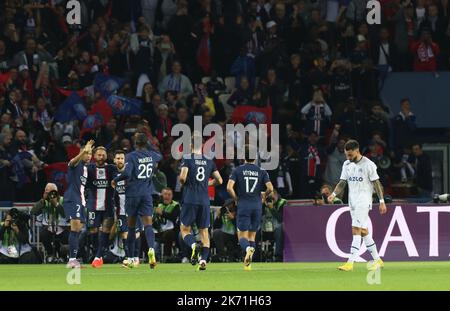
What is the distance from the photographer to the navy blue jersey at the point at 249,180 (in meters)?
23.7

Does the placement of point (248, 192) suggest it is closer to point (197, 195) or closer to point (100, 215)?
point (197, 195)

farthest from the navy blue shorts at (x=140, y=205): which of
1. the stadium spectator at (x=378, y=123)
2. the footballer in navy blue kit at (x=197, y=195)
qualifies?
the stadium spectator at (x=378, y=123)

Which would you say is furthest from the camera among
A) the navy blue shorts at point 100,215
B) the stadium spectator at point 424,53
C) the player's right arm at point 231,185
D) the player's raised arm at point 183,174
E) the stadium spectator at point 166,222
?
the stadium spectator at point 424,53

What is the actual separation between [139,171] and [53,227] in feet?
15.7

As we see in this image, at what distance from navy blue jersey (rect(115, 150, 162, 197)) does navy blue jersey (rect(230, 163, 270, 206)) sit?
1.50 metres

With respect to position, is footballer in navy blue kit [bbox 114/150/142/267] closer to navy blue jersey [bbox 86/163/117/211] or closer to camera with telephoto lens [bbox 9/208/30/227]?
navy blue jersey [bbox 86/163/117/211]

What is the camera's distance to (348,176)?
74.1ft

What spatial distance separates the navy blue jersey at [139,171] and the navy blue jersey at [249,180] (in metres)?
1.50

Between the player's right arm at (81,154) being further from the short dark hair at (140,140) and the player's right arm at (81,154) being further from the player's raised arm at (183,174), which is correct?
the player's raised arm at (183,174)

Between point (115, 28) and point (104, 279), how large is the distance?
12569mm

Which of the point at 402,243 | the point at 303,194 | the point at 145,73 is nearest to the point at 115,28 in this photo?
the point at 145,73

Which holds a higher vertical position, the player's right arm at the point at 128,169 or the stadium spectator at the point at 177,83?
the stadium spectator at the point at 177,83

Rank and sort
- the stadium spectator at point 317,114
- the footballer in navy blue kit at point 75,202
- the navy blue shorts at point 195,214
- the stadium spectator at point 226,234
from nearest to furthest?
the navy blue shorts at point 195,214, the footballer in navy blue kit at point 75,202, the stadium spectator at point 226,234, the stadium spectator at point 317,114

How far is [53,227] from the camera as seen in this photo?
89.8 ft
